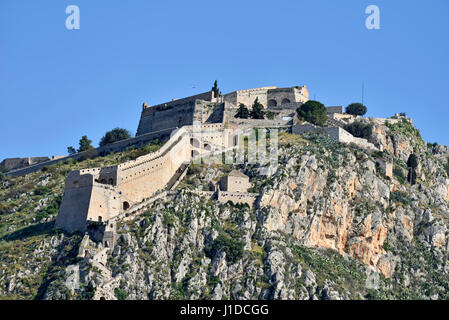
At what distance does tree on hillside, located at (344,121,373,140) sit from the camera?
11119cm

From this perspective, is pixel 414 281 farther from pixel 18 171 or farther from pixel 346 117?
pixel 18 171

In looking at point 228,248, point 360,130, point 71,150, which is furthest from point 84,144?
point 228,248

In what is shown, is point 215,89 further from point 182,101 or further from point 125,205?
point 125,205

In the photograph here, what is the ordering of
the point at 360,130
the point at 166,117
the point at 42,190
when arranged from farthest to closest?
the point at 166,117
the point at 360,130
the point at 42,190

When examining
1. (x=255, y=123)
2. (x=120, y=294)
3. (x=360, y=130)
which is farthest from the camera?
(x=360, y=130)

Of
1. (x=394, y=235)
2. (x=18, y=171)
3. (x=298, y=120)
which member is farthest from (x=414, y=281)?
(x=18, y=171)

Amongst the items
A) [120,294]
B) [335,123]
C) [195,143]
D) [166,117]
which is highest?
[166,117]

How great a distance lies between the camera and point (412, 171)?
110 m

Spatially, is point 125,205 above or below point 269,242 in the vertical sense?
above

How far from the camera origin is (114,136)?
114 m

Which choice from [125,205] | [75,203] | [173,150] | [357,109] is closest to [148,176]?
[125,205]

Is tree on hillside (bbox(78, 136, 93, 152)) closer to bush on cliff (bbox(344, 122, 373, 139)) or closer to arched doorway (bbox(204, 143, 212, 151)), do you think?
arched doorway (bbox(204, 143, 212, 151))

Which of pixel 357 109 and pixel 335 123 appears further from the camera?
pixel 357 109

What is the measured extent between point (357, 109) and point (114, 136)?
95.7ft
